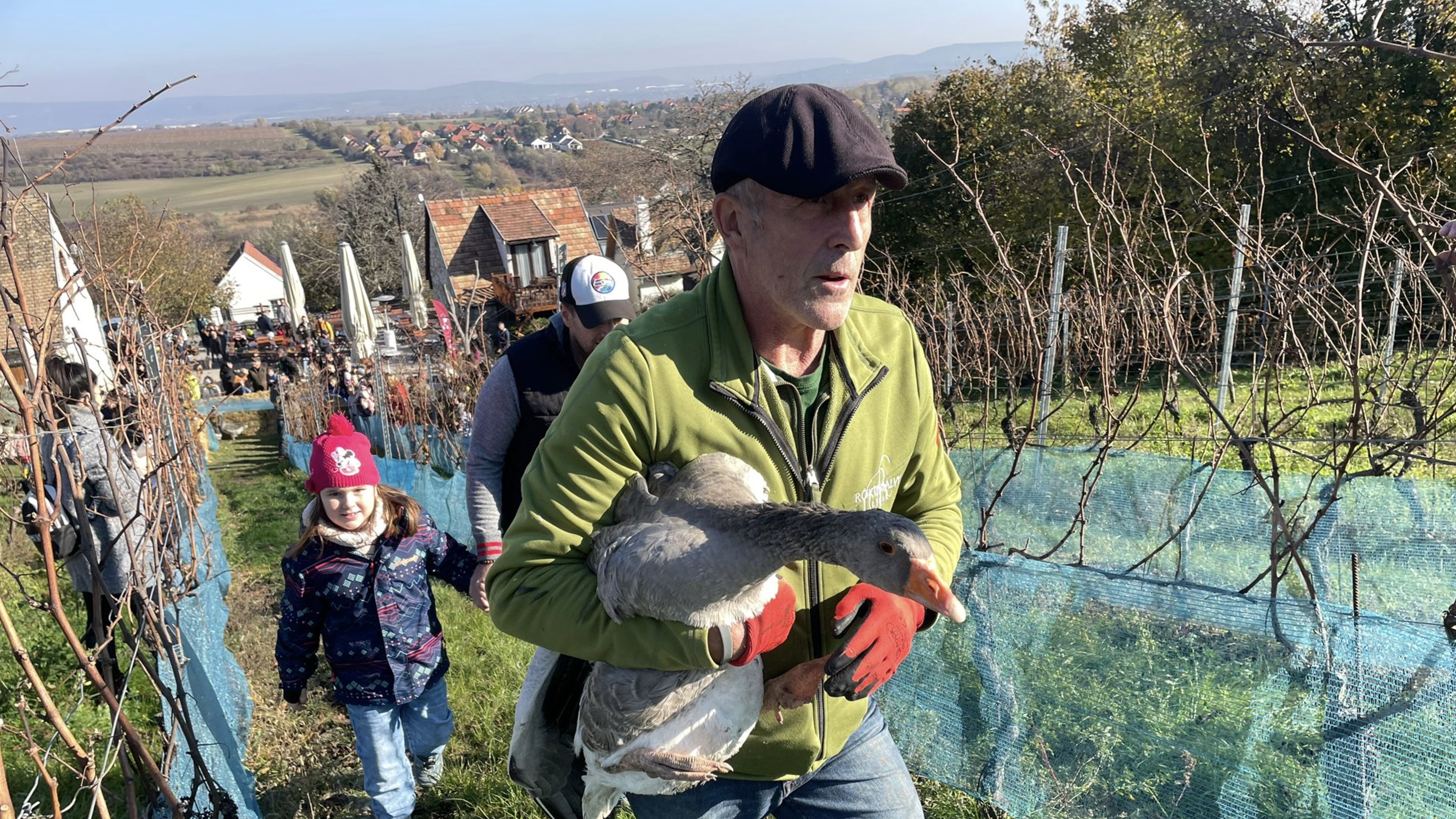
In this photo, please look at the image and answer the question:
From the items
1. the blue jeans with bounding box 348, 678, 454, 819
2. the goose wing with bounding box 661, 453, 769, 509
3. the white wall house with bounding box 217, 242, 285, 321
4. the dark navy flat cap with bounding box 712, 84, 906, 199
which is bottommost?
the white wall house with bounding box 217, 242, 285, 321

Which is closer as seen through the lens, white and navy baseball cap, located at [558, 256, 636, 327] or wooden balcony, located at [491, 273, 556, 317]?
white and navy baseball cap, located at [558, 256, 636, 327]

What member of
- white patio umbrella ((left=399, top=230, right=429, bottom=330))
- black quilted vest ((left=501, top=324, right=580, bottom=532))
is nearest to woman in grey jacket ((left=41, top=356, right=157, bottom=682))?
black quilted vest ((left=501, top=324, right=580, bottom=532))

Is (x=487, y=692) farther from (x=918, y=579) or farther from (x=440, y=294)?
(x=440, y=294)

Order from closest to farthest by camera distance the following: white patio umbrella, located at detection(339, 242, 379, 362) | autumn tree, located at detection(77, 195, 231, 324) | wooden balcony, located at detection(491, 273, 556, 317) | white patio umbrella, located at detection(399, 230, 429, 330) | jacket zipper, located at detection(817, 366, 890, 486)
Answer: jacket zipper, located at detection(817, 366, 890, 486) < autumn tree, located at detection(77, 195, 231, 324) < white patio umbrella, located at detection(339, 242, 379, 362) < white patio umbrella, located at detection(399, 230, 429, 330) < wooden balcony, located at detection(491, 273, 556, 317)

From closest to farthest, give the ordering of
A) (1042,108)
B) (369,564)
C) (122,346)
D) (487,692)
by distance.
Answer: (369,564)
(487,692)
(122,346)
(1042,108)

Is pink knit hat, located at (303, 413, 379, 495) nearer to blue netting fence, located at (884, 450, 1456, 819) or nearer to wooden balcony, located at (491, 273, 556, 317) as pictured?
blue netting fence, located at (884, 450, 1456, 819)

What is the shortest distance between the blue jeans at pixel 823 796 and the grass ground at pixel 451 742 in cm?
139

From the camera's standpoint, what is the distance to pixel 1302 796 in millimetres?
2504

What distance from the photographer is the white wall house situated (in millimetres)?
48750

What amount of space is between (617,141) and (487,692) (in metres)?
4.41

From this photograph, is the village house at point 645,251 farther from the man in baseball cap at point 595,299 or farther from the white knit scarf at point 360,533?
→ the white knit scarf at point 360,533

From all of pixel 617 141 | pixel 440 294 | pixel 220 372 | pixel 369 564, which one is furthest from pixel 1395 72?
pixel 440 294

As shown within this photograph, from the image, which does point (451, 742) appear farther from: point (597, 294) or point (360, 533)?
point (597, 294)

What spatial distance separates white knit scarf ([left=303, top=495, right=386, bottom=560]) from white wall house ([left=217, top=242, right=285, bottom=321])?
48798 mm
